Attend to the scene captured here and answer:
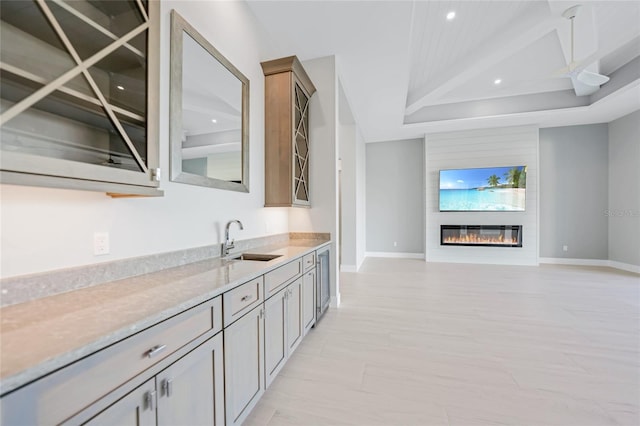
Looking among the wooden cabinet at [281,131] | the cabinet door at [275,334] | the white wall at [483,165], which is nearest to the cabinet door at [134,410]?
the cabinet door at [275,334]

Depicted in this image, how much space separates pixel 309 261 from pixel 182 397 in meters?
1.59

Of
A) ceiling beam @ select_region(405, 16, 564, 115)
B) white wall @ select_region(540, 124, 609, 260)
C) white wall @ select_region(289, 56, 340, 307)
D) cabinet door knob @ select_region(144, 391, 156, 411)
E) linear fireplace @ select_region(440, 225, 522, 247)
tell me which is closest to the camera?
cabinet door knob @ select_region(144, 391, 156, 411)

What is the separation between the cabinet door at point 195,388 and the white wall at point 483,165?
6100 mm

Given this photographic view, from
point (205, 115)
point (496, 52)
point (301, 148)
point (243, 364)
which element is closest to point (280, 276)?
point (243, 364)

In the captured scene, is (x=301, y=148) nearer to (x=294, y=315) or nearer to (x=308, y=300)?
(x=308, y=300)

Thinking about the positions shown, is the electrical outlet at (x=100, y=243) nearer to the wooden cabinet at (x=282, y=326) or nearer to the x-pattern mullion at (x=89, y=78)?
the x-pattern mullion at (x=89, y=78)

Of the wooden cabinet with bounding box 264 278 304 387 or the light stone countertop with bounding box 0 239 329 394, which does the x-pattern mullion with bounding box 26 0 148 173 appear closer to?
the light stone countertop with bounding box 0 239 329 394

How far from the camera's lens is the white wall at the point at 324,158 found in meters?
3.42

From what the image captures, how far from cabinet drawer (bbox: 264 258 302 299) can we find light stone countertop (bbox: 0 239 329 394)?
272mm

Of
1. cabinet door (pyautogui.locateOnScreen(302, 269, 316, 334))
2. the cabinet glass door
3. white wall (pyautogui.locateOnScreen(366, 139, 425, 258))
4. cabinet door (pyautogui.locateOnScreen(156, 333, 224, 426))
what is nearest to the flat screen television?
white wall (pyautogui.locateOnScreen(366, 139, 425, 258))

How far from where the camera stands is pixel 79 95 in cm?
103

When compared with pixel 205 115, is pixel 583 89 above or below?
above

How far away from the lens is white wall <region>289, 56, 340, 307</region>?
11.2 ft

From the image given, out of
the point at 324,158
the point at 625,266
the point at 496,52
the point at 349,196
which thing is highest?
the point at 496,52
